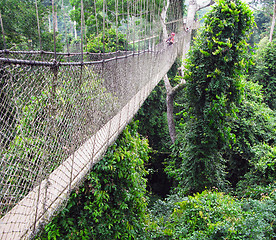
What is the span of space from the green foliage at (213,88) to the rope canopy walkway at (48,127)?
2.23 m

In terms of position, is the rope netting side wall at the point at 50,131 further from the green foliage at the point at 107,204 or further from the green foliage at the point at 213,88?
the green foliage at the point at 213,88

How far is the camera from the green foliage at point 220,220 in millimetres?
2811

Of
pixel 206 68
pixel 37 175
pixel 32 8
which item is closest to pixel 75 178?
pixel 37 175

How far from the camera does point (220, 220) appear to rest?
3029 mm

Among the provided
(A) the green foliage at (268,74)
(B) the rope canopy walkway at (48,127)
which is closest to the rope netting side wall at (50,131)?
(B) the rope canopy walkway at (48,127)

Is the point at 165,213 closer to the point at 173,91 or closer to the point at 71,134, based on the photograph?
the point at 71,134

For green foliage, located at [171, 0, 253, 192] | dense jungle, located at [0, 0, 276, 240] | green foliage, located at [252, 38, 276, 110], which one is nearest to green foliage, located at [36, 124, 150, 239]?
dense jungle, located at [0, 0, 276, 240]

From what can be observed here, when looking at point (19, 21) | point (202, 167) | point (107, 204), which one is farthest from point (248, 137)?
point (19, 21)

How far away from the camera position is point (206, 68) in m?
4.40

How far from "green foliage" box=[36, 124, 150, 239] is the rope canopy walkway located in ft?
1.63

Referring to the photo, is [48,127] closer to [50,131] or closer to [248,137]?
[50,131]

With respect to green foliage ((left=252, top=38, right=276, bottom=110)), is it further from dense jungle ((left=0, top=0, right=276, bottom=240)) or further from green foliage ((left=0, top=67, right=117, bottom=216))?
green foliage ((left=0, top=67, right=117, bottom=216))

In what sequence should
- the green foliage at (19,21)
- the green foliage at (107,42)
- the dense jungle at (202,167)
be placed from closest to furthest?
the dense jungle at (202,167)
the green foliage at (19,21)
the green foliage at (107,42)

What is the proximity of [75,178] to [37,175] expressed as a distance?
28cm
